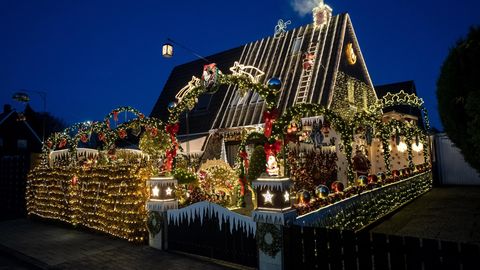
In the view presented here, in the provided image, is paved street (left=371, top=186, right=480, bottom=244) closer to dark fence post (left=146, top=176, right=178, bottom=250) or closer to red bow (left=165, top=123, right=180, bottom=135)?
dark fence post (left=146, top=176, right=178, bottom=250)

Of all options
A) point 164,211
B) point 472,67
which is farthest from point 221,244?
point 472,67

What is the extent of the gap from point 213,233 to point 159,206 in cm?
194

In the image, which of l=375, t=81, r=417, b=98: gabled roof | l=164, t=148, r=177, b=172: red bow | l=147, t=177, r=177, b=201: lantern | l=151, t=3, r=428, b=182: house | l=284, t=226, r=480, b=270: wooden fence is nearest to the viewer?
l=284, t=226, r=480, b=270: wooden fence

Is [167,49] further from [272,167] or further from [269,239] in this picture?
[269,239]

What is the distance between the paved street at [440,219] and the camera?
25.5ft

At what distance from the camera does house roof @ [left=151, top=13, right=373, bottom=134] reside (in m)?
17.1

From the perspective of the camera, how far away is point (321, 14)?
Answer: 19562 millimetres

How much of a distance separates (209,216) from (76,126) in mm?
8581

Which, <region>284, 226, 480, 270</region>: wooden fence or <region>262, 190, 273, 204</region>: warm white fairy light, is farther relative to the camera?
<region>262, 190, 273, 204</region>: warm white fairy light

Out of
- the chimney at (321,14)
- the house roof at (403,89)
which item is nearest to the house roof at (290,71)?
the chimney at (321,14)

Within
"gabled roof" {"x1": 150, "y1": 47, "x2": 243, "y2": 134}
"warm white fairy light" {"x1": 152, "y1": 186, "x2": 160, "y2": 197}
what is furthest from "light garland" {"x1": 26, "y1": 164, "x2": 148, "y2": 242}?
"gabled roof" {"x1": 150, "y1": 47, "x2": 243, "y2": 134}

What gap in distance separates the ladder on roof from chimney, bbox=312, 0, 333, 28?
578mm

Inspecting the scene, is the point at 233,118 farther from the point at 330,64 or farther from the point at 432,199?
the point at 432,199

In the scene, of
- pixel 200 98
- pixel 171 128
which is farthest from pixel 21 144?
pixel 171 128
